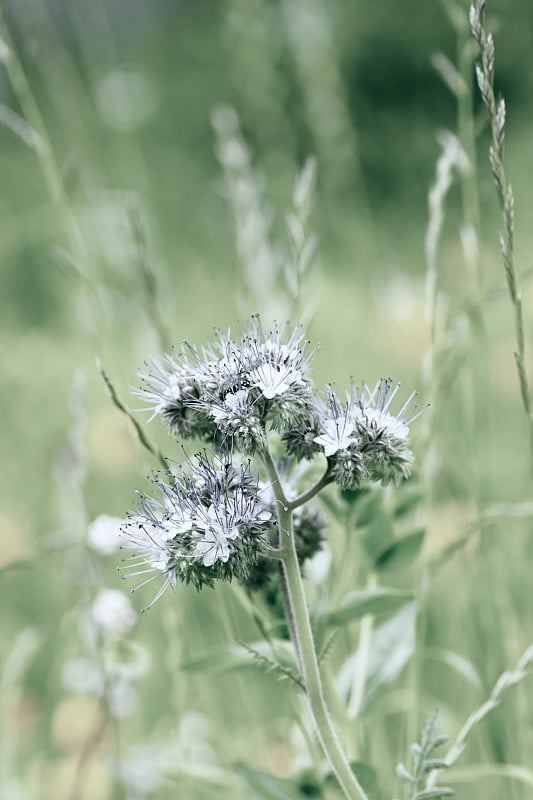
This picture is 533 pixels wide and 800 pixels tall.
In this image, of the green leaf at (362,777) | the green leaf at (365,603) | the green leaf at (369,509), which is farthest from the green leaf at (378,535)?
the green leaf at (362,777)

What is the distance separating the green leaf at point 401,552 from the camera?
3.46 ft

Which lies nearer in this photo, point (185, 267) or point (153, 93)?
point (185, 267)

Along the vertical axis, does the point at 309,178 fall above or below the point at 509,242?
above

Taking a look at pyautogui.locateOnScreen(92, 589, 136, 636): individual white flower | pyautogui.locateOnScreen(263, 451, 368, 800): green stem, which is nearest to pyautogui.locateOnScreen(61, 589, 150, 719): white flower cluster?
pyautogui.locateOnScreen(92, 589, 136, 636): individual white flower

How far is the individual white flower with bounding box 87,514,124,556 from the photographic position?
47.7 inches

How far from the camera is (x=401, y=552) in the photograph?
3.48ft

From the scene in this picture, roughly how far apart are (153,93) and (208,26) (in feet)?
4.05

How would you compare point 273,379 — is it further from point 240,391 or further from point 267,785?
point 267,785

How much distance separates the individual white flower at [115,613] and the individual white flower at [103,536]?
0.06 metres

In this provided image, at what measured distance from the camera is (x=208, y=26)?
550cm

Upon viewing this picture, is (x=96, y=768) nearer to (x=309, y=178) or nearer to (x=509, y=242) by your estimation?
(x=309, y=178)

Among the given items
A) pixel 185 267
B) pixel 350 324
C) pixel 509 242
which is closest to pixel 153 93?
pixel 185 267

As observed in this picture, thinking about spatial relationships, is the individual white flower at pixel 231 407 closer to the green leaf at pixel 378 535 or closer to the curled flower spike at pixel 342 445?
the curled flower spike at pixel 342 445

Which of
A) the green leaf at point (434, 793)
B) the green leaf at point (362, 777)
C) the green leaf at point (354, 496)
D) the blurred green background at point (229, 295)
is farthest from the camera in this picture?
the blurred green background at point (229, 295)
